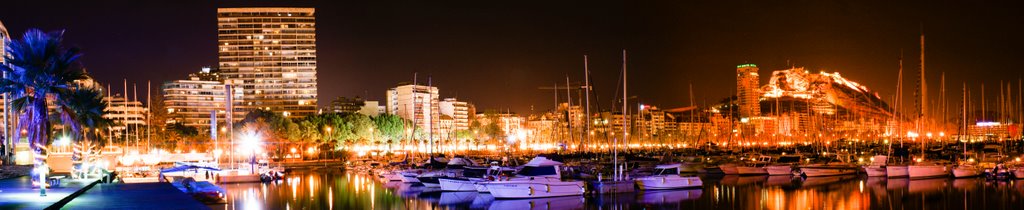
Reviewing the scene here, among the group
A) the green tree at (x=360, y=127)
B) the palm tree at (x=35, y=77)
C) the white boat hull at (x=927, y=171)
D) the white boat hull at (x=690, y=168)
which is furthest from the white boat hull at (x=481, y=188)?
the green tree at (x=360, y=127)

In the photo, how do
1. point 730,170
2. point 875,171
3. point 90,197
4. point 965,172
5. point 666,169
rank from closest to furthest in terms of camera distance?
point 90,197 → point 666,169 → point 965,172 → point 875,171 → point 730,170

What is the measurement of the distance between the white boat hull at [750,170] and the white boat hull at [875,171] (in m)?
7.15

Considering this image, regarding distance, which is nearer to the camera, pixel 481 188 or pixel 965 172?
pixel 481 188

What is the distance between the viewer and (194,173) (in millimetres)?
60125

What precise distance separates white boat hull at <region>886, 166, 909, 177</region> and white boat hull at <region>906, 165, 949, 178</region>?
23 cm

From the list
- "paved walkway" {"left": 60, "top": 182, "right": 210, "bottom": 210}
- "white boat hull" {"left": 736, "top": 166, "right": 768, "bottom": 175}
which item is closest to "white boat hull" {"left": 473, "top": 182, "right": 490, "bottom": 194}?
"paved walkway" {"left": 60, "top": 182, "right": 210, "bottom": 210}

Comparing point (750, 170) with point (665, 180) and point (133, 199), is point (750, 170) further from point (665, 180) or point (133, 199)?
point (133, 199)

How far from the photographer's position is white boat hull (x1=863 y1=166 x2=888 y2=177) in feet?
197

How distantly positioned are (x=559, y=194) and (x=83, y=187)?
20429mm

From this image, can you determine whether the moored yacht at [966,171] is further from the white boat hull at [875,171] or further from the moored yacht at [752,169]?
the moored yacht at [752,169]

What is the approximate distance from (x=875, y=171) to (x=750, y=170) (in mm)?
8668

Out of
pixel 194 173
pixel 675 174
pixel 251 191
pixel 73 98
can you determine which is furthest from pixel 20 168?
pixel 675 174

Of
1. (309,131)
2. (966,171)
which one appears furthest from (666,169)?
(309,131)

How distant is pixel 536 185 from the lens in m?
42.8
